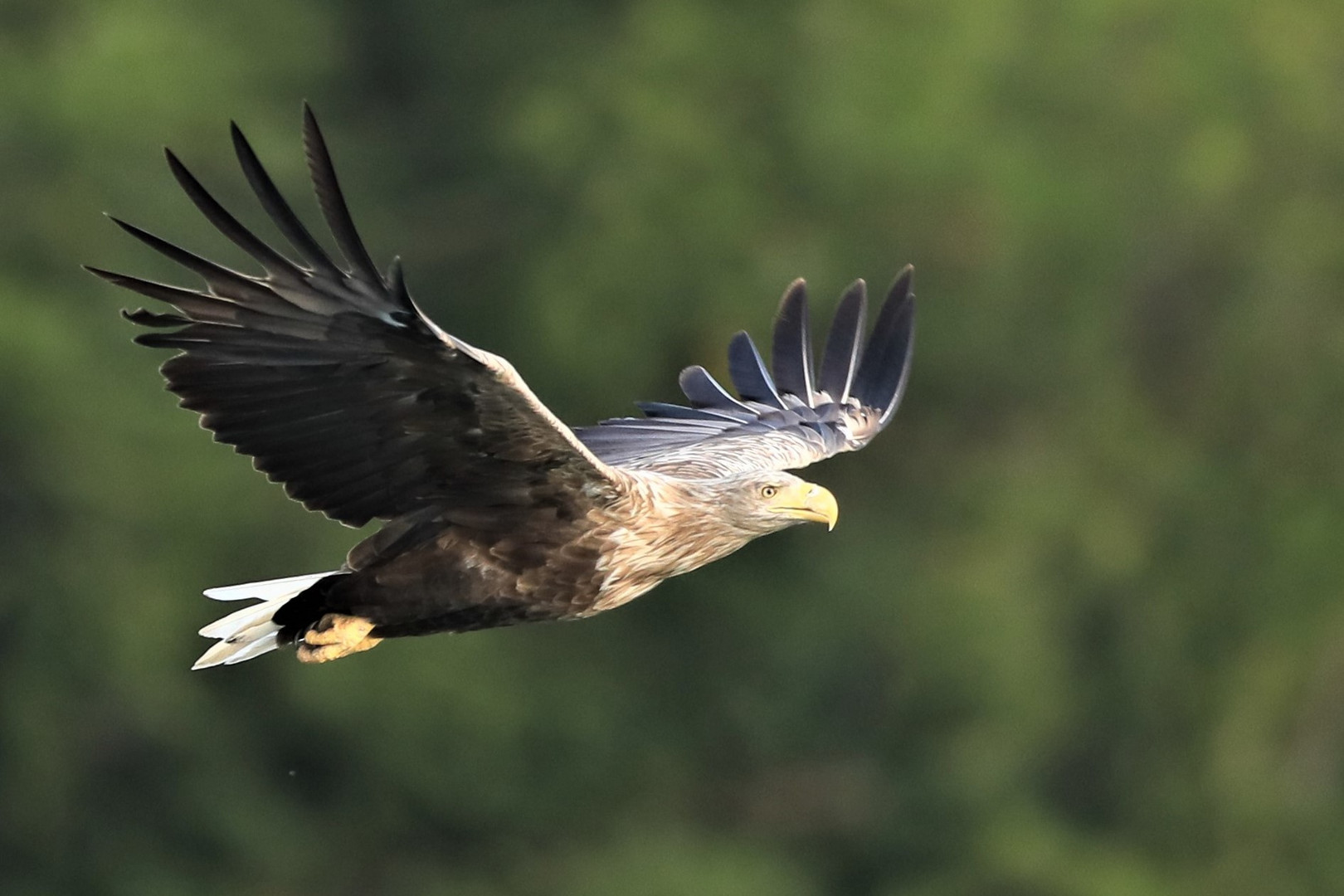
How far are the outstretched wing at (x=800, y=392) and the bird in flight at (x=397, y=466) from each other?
68cm

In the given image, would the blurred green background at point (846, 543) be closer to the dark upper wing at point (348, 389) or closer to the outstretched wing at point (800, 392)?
the outstretched wing at point (800, 392)

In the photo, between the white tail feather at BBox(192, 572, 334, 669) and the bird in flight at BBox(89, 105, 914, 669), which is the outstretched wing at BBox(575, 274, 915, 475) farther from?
the white tail feather at BBox(192, 572, 334, 669)

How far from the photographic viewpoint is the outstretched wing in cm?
958

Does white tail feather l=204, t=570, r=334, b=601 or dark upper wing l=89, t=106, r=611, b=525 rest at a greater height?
dark upper wing l=89, t=106, r=611, b=525

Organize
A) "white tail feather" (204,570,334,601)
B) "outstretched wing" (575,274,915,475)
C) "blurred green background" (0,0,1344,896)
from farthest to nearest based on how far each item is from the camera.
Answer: "blurred green background" (0,0,1344,896)
"outstretched wing" (575,274,915,475)
"white tail feather" (204,570,334,601)

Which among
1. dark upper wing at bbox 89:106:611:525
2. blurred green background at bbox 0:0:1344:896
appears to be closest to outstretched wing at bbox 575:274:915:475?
dark upper wing at bbox 89:106:611:525

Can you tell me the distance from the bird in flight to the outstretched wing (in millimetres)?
676

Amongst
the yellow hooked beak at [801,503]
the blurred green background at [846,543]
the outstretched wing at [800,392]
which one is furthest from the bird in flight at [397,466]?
the blurred green background at [846,543]

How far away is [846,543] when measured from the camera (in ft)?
63.4

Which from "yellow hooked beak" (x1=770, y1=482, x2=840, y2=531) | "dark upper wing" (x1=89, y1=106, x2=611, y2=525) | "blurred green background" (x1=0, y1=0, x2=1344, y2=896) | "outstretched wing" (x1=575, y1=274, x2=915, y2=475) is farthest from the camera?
"blurred green background" (x1=0, y1=0, x2=1344, y2=896)

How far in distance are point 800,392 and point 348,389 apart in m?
3.02

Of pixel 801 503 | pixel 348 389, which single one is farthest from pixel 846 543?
pixel 348 389

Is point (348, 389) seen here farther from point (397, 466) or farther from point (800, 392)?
point (800, 392)

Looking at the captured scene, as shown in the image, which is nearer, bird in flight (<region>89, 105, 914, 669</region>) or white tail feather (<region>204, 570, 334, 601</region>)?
bird in flight (<region>89, 105, 914, 669</region>)
